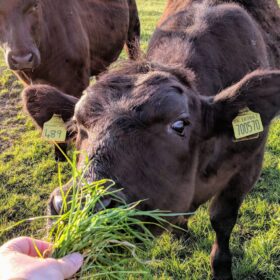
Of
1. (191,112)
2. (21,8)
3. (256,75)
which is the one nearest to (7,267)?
(191,112)

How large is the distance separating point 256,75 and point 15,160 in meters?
4.23

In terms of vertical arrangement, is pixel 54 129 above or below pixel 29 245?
below

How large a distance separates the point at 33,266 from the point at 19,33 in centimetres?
367

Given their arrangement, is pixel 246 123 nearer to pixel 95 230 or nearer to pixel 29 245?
pixel 95 230

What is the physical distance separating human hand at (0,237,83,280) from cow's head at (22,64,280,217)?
1.66ft

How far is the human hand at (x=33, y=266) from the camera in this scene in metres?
1.48

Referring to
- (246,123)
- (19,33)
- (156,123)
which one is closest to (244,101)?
(246,123)

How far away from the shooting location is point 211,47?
3.48 meters

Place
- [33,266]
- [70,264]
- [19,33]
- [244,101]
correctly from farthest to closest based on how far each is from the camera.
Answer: [19,33]
[244,101]
[70,264]
[33,266]

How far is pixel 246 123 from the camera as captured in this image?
269 cm

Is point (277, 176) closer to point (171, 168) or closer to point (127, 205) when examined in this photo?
point (171, 168)

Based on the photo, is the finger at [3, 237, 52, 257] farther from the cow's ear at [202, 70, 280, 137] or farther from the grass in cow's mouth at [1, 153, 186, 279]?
the cow's ear at [202, 70, 280, 137]

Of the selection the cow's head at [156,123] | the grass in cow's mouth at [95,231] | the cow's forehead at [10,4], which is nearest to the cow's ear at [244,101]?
the cow's head at [156,123]

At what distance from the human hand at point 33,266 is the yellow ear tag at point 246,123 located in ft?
4.90
